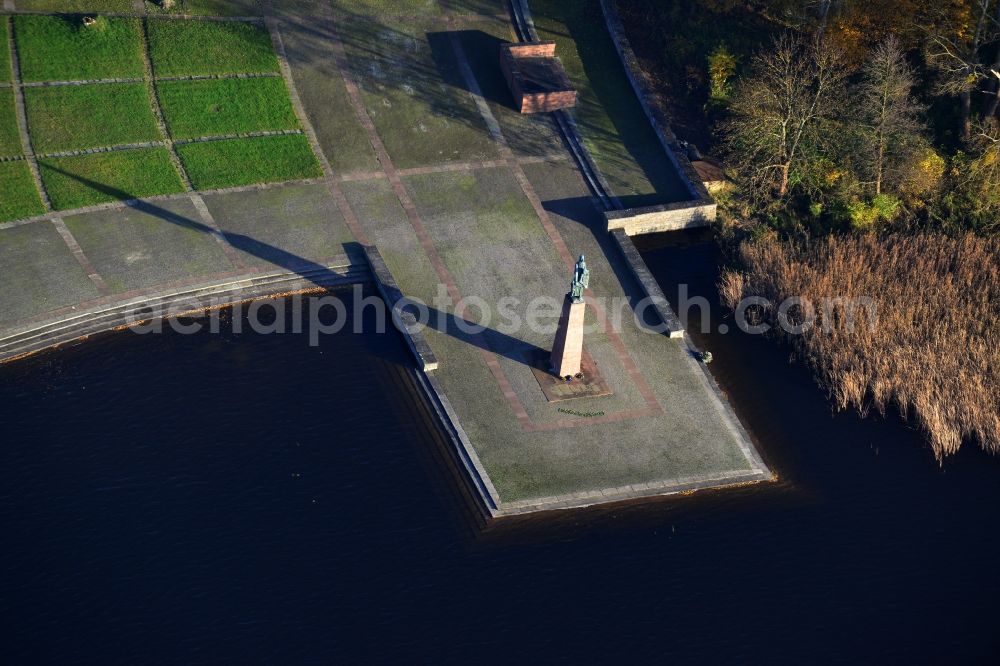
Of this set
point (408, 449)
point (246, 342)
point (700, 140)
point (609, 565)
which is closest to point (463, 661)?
point (609, 565)

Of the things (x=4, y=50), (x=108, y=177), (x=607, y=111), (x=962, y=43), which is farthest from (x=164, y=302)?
(x=962, y=43)

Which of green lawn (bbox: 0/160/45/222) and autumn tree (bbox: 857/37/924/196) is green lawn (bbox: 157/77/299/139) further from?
autumn tree (bbox: 857/37/924/196)

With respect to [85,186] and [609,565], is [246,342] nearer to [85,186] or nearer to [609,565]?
[85,186]

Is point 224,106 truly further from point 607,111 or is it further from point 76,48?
point 607,111

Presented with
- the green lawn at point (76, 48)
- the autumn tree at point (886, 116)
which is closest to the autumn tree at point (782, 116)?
the autumn tree at point (886, 116)

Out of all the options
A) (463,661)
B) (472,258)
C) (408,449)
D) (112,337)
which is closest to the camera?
(463,661)

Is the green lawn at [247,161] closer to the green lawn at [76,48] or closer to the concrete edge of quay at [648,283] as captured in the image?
the green lawn at [76,48]
